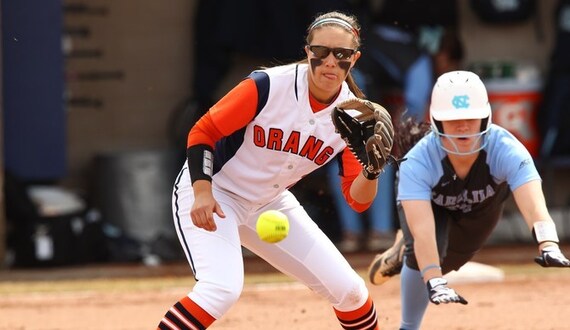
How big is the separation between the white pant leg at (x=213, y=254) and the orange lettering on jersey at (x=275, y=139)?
32cm

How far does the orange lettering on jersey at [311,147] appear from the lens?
5.79 meters

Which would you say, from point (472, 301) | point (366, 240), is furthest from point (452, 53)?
point (472, 301)

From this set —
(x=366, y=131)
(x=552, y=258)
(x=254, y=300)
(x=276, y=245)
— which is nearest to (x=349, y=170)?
(x=366, y=131)

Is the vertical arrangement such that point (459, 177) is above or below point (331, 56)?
below

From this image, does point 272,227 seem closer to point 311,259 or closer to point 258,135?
point 311,259

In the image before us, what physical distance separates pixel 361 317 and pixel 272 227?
0.72m

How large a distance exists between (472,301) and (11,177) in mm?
4162

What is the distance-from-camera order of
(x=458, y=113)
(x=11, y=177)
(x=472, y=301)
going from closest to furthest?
(x=458, y=113) → (x=472, y=301) → (x=11, y=177)

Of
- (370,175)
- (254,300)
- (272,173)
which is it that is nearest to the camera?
(370,175)

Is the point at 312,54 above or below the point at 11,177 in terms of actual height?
above

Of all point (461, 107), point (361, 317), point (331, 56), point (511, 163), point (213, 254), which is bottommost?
point (361, 317)

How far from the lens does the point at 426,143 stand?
6453 millimetres

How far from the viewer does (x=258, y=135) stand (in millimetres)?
5750

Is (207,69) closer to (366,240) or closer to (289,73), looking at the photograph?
(366,240)
